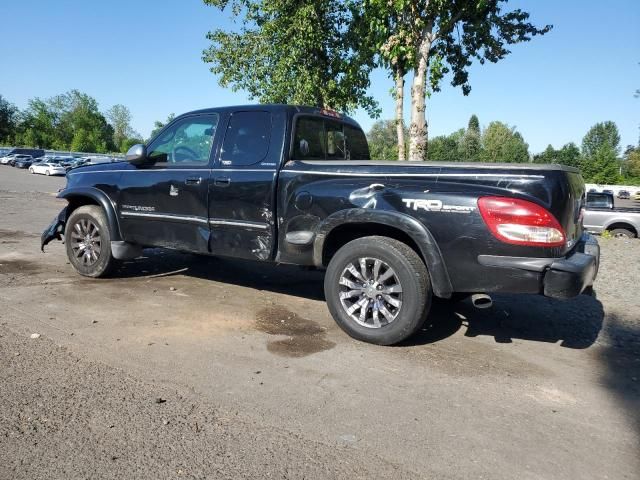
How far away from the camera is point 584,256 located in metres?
4.08

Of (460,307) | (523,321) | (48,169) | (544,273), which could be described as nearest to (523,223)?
(544,273)

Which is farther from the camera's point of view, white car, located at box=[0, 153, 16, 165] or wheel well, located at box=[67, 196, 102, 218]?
white car, located at box=[0, 153, 16, 165]

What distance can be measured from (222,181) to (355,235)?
1524 millimetres

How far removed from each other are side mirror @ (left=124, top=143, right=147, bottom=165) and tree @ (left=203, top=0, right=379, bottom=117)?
917 centimetres

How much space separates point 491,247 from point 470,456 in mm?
1644

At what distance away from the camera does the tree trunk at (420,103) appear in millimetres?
10977

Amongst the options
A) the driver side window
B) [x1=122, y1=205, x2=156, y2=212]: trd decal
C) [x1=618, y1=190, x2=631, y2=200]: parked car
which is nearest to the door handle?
the driver side window

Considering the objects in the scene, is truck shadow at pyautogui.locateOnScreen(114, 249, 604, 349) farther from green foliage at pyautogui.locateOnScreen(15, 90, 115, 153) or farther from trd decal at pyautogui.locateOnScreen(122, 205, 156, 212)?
green foliage at pyautogui.locateOnScreen(15, 90, 115, 153)

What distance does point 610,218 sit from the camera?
1599 cm

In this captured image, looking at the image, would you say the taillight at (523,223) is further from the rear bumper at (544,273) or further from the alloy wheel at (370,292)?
the alloy wheel at (370,292)

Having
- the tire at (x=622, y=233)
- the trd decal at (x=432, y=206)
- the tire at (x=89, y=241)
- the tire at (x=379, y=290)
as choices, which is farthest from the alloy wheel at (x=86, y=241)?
the tire at (x=622, y=233)

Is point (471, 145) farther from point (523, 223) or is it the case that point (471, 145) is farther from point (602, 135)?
point (523, 223)

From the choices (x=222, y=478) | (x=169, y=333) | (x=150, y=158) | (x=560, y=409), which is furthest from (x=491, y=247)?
(x=150, y=158)

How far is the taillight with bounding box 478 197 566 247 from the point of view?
3.75 meters
